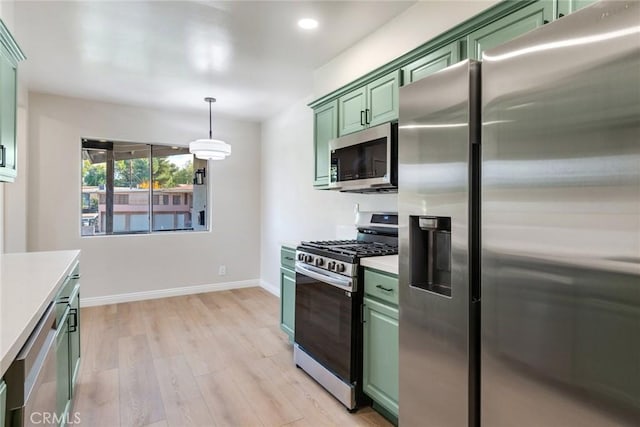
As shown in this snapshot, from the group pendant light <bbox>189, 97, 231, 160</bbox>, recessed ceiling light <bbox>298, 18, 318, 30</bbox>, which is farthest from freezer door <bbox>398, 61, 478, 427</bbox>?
pendant light <bbox>189, 97, 231, 160</bbox>

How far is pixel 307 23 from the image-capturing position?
101 inches

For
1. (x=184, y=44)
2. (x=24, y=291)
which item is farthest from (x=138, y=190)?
(x=24, y=291)

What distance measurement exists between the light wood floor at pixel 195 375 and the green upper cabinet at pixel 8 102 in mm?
1535

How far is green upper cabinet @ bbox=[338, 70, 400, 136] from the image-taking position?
2393 mm

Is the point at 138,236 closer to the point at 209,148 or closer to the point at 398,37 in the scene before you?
the point at 209,148

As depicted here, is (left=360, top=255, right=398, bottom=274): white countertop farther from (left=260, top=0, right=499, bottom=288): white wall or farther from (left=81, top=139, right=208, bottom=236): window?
(left=81, top=139, right=208, bottom=236): window

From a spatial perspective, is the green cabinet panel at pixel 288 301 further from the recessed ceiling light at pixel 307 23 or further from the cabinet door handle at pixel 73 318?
the recessed ceiling light at pixel 307 23

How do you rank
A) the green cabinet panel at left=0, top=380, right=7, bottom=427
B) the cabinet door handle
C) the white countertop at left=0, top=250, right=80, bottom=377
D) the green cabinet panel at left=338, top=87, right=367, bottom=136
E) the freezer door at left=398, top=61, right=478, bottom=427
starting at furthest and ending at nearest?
the green cabinet panel at left=338, top=87, right=367, bottom=136 → the cabinet door handle → the freezer door at left=398, top=61, right=478, bottom=427 → the white countertop at left=0, top=250, right=80, bottom=377 → the green cabinet panel at left=0, top=380, right=7, bottom=427

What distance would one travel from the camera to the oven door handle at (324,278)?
7.22 feet

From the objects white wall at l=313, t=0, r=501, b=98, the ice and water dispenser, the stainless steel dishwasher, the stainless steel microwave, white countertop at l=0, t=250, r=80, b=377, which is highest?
white wall at l=313, t=0, r=501, b=98

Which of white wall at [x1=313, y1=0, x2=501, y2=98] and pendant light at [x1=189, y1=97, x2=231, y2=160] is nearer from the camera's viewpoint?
white wall at [x1=313, y1=0, x2=501, y2=98]

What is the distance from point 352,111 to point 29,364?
2421 mm

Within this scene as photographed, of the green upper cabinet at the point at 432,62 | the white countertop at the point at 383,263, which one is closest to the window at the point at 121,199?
the white countertop at the point at 383,263

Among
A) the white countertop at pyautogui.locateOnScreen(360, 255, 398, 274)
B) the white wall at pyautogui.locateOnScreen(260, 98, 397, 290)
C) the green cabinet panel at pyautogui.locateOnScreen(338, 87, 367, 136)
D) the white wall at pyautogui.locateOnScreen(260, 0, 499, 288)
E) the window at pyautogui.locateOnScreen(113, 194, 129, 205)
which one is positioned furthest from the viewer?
the window at pyautogui.locateOnScreen(113, 194, 129, 205)
